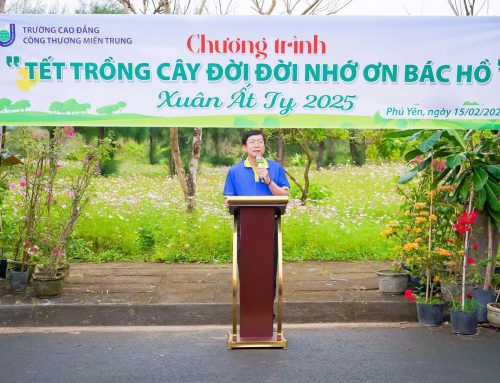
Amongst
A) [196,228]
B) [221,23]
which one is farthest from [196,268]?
[221,23]

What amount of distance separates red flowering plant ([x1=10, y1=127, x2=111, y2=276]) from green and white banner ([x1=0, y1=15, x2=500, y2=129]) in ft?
1.90

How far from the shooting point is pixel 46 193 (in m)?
6.95

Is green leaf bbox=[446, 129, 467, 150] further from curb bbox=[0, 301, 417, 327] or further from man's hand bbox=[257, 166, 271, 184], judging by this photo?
man's hand bbox=[257, 166, 271, 184]

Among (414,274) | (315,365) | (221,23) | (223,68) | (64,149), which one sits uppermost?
(221,23)

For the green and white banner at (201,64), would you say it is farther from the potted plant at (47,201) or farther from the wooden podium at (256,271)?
the wooden podium at (256,271)

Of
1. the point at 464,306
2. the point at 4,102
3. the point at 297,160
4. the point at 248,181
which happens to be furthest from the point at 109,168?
the point at 464,306

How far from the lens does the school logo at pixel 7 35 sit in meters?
6.13

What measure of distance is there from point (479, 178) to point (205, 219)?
441 centimetres

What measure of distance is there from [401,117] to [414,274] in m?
1.51

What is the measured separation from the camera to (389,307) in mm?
6324

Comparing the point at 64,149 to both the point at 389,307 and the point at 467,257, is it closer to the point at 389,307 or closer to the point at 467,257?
the point at 389,307

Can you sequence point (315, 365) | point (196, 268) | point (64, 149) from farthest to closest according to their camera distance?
point (196, 268) < point (64, 149) < point (315, 365)

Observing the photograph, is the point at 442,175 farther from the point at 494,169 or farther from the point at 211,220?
the point at 211,220

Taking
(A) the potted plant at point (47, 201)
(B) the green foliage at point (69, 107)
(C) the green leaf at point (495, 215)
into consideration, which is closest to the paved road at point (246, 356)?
(A) the potted plant at point (47, 201)
